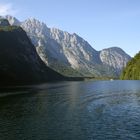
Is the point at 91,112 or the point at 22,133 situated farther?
the point at 91,112

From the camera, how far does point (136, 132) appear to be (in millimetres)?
55188

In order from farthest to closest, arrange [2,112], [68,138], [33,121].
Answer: [2,112], [33,121], [68,138]

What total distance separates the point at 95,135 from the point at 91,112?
1095 inches

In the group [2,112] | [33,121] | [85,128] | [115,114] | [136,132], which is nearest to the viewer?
[136,132]

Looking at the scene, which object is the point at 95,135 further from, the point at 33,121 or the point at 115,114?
the point at 115,114

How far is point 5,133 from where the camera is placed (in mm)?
56094

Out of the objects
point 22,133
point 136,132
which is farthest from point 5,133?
point 136,132

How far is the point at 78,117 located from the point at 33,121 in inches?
461

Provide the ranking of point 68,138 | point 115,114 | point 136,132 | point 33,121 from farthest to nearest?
point 115,114 < point 33,121 < point 136,132 < point 68,138

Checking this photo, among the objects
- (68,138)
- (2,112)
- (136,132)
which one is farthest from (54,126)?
(2,112)

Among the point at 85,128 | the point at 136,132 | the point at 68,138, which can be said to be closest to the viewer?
the point at 68,138

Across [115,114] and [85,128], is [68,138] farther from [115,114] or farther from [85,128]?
[115,114]

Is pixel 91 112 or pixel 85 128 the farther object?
pixel 91 112

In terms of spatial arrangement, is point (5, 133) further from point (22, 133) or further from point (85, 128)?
point (85, 128)
